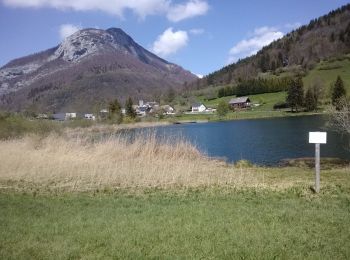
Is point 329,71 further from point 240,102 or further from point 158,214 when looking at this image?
point 158,214

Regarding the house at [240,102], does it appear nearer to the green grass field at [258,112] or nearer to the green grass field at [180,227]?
the green grass field at [258,112]

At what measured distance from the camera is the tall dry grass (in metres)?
15.0

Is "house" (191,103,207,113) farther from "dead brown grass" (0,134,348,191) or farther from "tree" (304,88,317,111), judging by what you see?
"dead brown grass" (0,134,348,191)

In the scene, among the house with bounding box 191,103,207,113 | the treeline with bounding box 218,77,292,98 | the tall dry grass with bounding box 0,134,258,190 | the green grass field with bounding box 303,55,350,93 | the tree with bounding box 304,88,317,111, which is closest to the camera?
the tall dry grass with bounding box 0,134,258,190

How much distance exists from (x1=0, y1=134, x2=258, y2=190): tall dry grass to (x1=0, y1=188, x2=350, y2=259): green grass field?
3051 mm

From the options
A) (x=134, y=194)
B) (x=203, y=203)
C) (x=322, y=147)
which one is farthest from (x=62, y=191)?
(x=322, y=147)

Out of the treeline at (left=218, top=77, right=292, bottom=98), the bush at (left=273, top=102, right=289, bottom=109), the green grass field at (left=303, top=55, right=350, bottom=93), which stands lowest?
the bush at (left=273, top=102, right=289, bottom=109)

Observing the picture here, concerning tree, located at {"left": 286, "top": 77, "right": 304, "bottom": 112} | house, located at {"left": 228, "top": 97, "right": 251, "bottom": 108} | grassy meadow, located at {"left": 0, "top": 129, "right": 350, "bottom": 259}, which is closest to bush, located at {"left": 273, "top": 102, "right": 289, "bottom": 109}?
tree, located at {"left": 286, "top": 77, "right": 304, "bottom": 112}

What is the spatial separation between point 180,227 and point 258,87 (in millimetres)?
166786

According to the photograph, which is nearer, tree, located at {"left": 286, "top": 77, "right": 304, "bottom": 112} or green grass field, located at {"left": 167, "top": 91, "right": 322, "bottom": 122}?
tree, located at {"left": 286, "top": 77, "right": 304, "bottom": 112}

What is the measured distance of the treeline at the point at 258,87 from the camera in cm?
15881

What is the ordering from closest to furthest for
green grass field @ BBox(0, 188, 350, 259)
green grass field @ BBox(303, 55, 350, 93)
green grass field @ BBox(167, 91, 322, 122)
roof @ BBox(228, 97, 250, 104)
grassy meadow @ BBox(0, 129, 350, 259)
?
1. green grass field @ BBox(0, 188, 350, 259)
2. grassy meadow @ BBox(0, 129, 350, 259)
3. green grass field @ BBox(167, 91, 322, 122)
4. green grass field @ BBox(303, 55, 350, 93)
5. roof @ BBox(228, 97, 250, 104)

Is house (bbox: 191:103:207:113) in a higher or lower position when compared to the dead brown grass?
higher

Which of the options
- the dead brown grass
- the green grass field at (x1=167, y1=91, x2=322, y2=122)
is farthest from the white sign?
the green grass field at (x1=167, y1=91, x2=322, y2=122)
